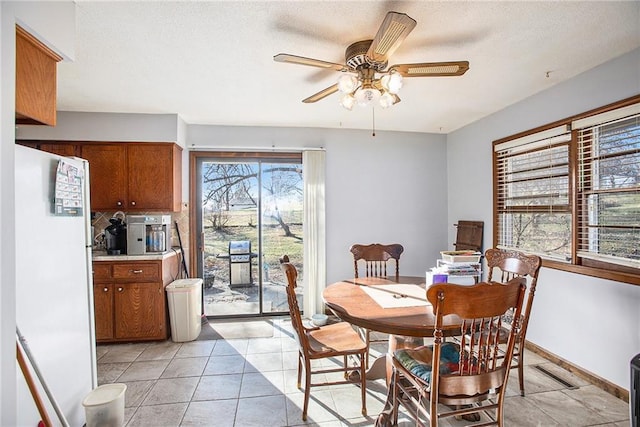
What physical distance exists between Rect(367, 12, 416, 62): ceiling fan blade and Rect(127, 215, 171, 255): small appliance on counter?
2775mm

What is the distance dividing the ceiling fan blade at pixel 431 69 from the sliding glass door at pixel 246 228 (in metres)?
2.34

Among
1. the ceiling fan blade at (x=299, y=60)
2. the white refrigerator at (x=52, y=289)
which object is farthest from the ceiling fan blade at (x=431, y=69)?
the white refrigerator at (x=52, y=289)

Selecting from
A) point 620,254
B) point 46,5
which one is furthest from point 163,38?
point 620,254

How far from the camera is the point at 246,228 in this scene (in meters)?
4.01

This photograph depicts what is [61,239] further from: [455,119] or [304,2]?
[455,119]

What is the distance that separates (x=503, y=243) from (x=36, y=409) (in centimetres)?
391

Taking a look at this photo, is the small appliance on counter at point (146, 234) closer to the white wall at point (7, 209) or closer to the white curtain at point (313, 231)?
the white curtain at point (313, 231)

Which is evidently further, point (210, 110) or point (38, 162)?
point (210, 110)

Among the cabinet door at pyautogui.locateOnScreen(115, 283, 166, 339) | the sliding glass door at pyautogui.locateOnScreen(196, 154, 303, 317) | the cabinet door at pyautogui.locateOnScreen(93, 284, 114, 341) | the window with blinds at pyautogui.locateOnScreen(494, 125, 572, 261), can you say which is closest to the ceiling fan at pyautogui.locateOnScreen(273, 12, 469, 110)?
the window with blinds at pyautogui.locateOnScreen(494, 125, 572, 261)

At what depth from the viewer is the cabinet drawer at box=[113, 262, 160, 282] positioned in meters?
3.15

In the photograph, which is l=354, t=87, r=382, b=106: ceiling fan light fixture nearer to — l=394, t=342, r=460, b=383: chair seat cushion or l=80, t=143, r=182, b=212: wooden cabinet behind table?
l=394, t=342, r=460, b=383: chair seat cushion

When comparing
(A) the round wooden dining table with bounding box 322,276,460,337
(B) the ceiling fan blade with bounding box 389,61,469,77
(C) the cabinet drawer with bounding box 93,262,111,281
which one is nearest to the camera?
(A) the round wooden dining table with bounding box 322,276,460,337

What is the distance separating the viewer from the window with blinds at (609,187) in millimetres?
2137

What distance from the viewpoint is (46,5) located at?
1438 mm
